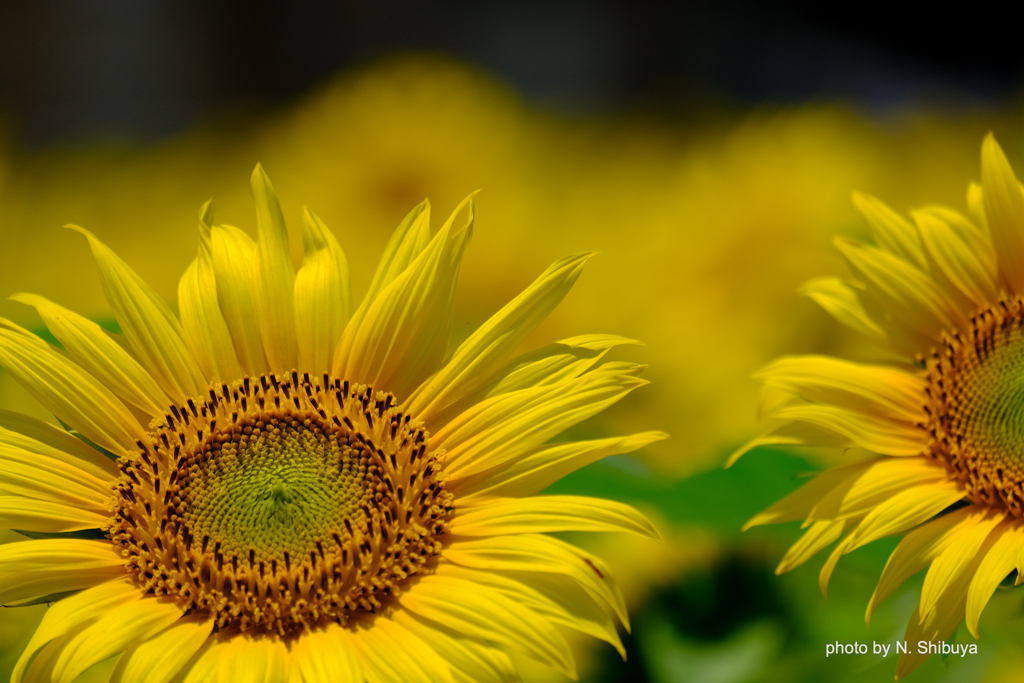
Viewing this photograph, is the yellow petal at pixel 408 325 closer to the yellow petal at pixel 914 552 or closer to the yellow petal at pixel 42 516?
the yellow petal at pixel 42 516

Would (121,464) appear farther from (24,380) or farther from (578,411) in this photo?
(578,411)

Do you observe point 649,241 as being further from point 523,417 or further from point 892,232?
point 523,417

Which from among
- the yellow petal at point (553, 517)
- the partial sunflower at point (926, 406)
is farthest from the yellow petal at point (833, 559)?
the yellow petal at point (553, 517)

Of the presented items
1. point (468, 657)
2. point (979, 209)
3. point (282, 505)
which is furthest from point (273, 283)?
point (979, 209)

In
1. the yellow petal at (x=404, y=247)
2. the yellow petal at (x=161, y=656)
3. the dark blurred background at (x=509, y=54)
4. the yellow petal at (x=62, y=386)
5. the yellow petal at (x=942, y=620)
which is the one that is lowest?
the yellow petal at (x=942, y=620)

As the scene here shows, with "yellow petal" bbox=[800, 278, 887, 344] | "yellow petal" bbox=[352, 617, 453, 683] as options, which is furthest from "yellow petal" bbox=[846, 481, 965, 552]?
"yellow petal" bbox=[352, 617, 453, 683]

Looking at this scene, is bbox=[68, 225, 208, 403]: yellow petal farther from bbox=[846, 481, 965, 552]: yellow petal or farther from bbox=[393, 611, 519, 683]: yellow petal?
bbox=[846, 481, 965, 552]: yellow petal
